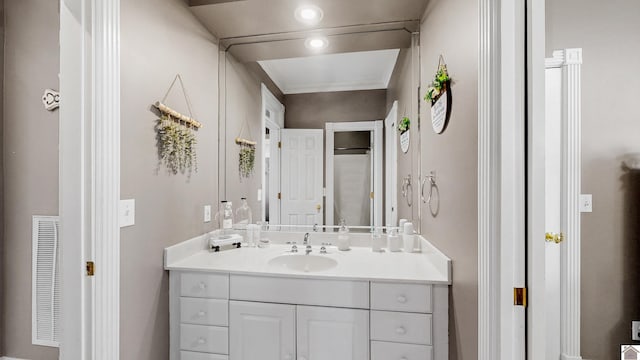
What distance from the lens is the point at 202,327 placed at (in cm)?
153

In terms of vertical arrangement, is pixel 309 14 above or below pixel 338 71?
above

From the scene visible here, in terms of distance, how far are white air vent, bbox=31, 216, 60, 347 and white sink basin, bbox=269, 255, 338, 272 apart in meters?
Result: 1.35

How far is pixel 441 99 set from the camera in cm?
137

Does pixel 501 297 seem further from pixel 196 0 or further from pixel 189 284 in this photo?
pixel 196 0

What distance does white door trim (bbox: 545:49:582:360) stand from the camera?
69.2 inches

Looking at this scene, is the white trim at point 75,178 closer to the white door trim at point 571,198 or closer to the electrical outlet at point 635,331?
the white door trim at point 571,198

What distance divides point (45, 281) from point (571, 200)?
3342 mm

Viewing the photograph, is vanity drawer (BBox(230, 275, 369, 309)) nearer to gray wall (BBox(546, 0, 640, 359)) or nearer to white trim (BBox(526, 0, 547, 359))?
white trim (BBox(526, 0, 547, 359))

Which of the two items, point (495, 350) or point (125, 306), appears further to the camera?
point (125, 306)

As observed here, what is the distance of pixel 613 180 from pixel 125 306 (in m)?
2.86

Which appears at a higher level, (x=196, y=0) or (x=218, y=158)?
(x=196, y=0)

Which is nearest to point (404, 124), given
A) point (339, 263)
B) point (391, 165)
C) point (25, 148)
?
point (391, 165)

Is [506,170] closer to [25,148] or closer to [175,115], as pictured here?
[175,115]

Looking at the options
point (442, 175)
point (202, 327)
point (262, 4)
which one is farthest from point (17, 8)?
point (442, 175)
